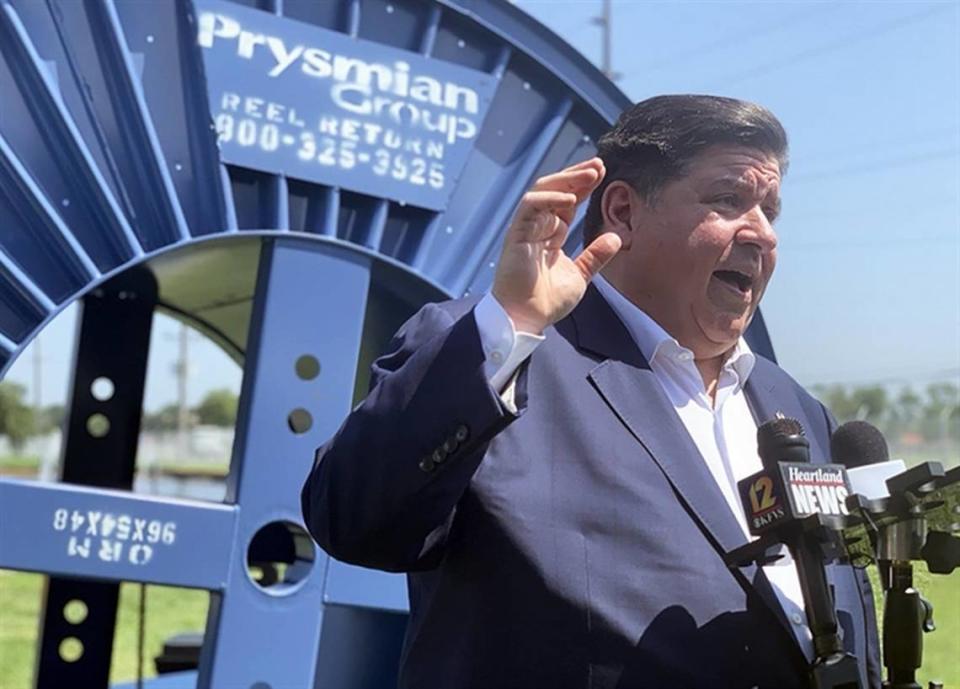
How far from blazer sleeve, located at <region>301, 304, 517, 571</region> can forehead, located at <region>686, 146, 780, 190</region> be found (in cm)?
54

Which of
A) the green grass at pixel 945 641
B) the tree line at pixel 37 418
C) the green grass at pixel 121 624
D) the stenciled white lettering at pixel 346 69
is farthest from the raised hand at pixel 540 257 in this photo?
the tree line at pixel 37 418

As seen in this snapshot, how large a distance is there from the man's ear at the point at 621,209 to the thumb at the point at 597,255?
34 centimetres

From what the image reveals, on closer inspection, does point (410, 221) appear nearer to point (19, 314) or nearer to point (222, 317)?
point (19, 314)

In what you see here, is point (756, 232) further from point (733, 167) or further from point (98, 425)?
point (98, 425)

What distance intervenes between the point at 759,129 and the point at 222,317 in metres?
2.66

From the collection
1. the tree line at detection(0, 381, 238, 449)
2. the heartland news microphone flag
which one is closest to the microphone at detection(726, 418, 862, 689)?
the heartland news microphone flag

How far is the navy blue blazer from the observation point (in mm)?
1573

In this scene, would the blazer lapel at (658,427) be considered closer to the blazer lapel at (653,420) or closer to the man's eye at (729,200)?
the blazer lapel at (653,420)

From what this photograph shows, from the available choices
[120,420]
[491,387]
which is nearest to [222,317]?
[120,420]

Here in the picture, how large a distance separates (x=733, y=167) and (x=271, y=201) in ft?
4.59

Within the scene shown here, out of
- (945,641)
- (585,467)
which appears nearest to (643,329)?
(585,467)

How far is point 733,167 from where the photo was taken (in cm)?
197

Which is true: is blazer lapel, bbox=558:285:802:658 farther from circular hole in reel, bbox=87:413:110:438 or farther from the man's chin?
circular hole in reel, bbox=87:413:110:438

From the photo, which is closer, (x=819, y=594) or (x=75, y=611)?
(x=819, y=594)
